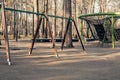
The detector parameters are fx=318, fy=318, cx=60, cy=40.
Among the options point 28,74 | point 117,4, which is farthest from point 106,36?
point 117,4

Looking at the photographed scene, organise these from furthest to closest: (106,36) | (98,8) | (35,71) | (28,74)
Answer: (98,8) < (106,36) < (35,71) < (28,74)

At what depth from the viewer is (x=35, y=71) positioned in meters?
8.16

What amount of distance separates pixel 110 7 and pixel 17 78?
4234 centimetres

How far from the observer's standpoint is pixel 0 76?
713 cm

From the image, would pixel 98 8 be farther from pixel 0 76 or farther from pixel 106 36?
pixel 0 76

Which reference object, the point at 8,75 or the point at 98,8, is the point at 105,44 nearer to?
the point at 8,75

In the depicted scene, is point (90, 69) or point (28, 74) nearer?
point (28, 74)

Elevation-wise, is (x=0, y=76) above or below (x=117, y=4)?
below

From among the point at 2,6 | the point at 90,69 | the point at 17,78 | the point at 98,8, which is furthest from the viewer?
the point at 98,8

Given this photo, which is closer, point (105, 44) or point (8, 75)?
point (8, 75)

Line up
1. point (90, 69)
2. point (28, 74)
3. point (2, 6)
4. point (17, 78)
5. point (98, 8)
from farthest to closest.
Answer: point (98, 8) → point (2, 6) → point (90, 69) → point (28, 74) → point (17, 78)

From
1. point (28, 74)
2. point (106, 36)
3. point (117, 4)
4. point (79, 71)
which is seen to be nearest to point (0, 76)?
point (28, 74)

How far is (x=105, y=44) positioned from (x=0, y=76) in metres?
16.3

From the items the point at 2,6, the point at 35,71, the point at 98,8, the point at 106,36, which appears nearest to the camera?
the point at 35,71
